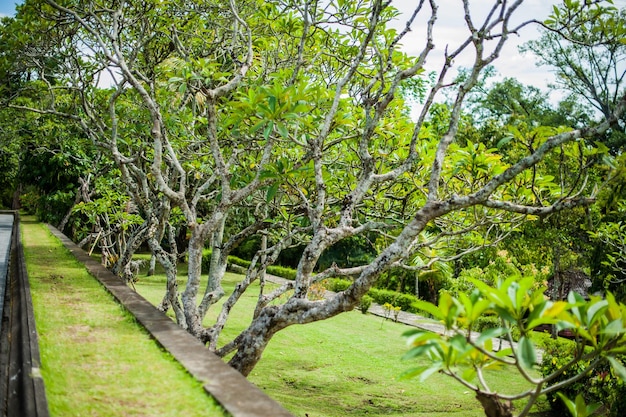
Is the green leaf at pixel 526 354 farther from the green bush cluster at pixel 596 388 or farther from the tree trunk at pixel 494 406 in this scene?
the green bush cluster at pixel 596 388

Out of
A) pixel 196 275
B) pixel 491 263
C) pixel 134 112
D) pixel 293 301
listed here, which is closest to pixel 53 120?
pixel 134 112

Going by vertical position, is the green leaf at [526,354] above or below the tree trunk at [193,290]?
above

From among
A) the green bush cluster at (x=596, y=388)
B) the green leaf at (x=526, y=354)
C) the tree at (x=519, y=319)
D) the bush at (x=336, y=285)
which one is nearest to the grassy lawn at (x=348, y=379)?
the green bush cluster at (x=596, y=388)

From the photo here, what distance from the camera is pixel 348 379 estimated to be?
27.7 feet

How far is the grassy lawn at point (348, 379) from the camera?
7031mm

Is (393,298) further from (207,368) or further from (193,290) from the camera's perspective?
(207,368)

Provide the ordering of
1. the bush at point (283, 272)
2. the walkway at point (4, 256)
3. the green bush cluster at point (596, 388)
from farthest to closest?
the bush at point (283, 272) < the green bush cluster at point (596, 388) < the walkway at point (4, 256)

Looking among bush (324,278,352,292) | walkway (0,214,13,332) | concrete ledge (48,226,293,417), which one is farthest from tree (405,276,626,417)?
bush (324,278,352,292)

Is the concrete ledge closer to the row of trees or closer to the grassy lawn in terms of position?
the row of trees

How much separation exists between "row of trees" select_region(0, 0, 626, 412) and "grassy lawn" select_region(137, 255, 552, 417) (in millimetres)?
1790

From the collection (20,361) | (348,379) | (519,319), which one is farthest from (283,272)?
(519,319)

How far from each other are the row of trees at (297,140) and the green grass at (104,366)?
34.8 inches

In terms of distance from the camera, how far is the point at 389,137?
15.9ft

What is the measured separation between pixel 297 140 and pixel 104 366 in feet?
6.68
